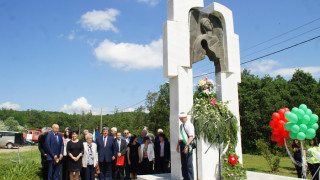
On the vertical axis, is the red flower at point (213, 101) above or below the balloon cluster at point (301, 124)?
above

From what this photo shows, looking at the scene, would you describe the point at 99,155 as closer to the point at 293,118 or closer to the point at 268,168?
the point at 293,118

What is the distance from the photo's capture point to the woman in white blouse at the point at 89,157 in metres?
7.44

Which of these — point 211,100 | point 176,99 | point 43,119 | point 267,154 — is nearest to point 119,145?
point 176,99

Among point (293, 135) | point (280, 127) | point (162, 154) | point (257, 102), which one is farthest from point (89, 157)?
point (257, 102)

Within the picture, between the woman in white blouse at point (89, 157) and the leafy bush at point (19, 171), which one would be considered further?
the woman in white blouse at point (89, 157)

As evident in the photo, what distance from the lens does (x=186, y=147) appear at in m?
5.71

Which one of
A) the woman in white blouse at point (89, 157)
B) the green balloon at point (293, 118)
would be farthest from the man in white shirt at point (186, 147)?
the woman in white blouse at point (89, 157)

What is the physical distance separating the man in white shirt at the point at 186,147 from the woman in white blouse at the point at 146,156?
262cm

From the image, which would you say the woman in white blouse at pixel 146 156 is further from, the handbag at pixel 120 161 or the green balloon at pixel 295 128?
the green balloon at pixel 295 128

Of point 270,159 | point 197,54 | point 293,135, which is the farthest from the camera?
point 270,159

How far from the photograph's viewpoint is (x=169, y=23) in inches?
274

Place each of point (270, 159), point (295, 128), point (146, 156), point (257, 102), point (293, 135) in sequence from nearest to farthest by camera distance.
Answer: point (295, 128) < point (293, 135) < point (146, 156) < point (270, 159) < point (257, 102)

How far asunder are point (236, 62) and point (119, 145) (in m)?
4.25

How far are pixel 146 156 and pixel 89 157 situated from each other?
1.92 meters
